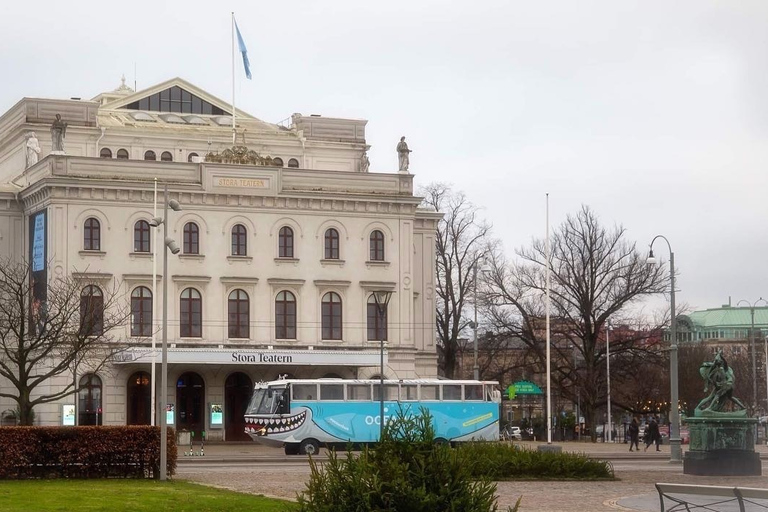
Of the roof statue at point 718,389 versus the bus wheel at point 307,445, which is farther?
the bus wheel at point 307,445

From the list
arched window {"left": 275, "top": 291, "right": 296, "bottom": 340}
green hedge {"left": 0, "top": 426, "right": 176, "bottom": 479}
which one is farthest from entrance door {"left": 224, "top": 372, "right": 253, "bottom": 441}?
green hedge {"left": 0, "top": 426, "right": 176, "bottom": 479}

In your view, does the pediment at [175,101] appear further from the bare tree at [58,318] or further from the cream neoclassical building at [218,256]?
the bare tree at [58,318]

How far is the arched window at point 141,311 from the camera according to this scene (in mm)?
65562

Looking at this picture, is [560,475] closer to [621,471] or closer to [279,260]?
[621,471]

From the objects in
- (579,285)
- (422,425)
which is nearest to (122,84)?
(579,285)

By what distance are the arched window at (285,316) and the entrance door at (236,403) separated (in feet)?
8.71

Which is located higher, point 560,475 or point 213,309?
point 213,309

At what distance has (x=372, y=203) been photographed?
70250mm

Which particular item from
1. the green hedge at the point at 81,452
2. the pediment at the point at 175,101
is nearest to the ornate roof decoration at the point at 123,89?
the pediment at the point at 175,101

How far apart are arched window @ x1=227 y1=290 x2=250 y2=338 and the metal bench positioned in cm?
4820

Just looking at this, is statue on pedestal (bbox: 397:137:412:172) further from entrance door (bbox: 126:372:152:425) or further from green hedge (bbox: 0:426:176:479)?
green hedge (bbox: 0:426:176:479)

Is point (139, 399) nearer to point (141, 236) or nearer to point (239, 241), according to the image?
point (141, 236)

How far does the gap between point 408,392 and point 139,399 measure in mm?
14822

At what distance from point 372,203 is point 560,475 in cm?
3528
